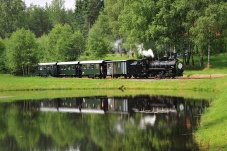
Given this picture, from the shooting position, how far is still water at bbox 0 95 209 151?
59.8 ft

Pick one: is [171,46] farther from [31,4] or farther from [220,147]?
[31,4]

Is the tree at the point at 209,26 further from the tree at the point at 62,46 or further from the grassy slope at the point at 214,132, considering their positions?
the grassy slope at the point at 214,132

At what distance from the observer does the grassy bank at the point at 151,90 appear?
1884 centimetres

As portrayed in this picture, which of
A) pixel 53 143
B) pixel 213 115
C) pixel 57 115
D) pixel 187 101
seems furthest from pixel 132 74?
pixel 53 143

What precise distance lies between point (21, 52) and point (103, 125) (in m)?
56.6

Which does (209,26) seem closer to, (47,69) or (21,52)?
(47,69)

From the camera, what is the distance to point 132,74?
54.9 m

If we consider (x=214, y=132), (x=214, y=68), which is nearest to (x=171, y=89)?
(x=214, y=68)

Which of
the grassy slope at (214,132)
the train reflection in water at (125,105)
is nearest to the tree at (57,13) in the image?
the train reflection in water at (125,105)

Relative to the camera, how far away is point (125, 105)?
32.8 metres

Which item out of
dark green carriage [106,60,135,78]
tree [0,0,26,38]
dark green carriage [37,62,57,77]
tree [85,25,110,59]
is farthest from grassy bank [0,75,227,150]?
tree [0,0,26,38]

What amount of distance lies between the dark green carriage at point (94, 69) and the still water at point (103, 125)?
923 inches

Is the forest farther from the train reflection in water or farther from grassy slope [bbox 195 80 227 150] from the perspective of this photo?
grassy slope [bbox 195 80 227 150]

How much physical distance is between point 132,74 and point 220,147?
39.7 meters
